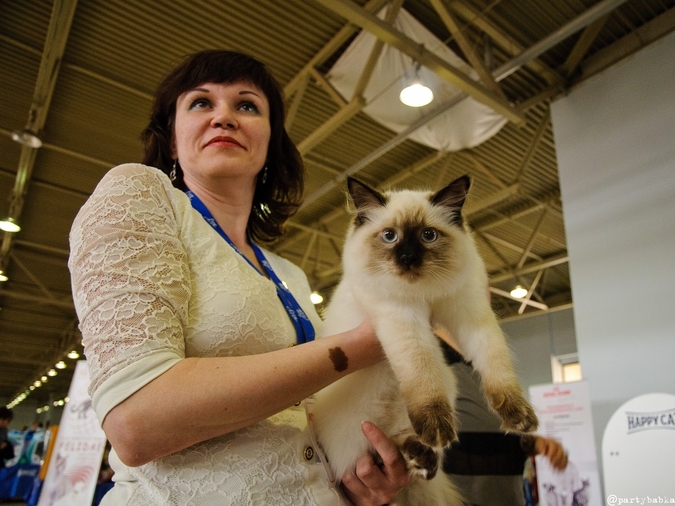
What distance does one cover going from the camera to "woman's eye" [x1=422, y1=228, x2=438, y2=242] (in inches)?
54.4

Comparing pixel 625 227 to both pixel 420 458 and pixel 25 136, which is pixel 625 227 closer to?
pixel 420 458

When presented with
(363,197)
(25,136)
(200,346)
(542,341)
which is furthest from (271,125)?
(542,341)

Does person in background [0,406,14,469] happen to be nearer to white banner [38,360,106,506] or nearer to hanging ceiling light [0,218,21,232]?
hanging ceiling light [0,218,21,232]

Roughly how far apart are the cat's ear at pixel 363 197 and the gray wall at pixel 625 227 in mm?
3618

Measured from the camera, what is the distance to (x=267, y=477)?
3.53 feet

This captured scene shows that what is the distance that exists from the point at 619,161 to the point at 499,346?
4148 mm

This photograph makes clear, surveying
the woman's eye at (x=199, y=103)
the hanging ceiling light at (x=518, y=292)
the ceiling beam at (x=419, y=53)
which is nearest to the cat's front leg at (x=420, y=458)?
the woman's eye at (x=199, y=103)

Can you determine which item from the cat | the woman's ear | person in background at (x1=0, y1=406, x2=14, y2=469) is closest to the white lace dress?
the cat

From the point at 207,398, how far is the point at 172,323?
18 cm

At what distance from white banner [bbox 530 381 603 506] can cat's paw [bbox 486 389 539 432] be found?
3.28 m

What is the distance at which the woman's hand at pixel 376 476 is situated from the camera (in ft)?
3.74

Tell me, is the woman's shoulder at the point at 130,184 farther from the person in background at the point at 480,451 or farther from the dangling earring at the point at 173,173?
the person in background at the point at 480,451

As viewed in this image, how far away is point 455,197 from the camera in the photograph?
141cm

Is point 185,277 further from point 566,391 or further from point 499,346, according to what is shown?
point 566,391
